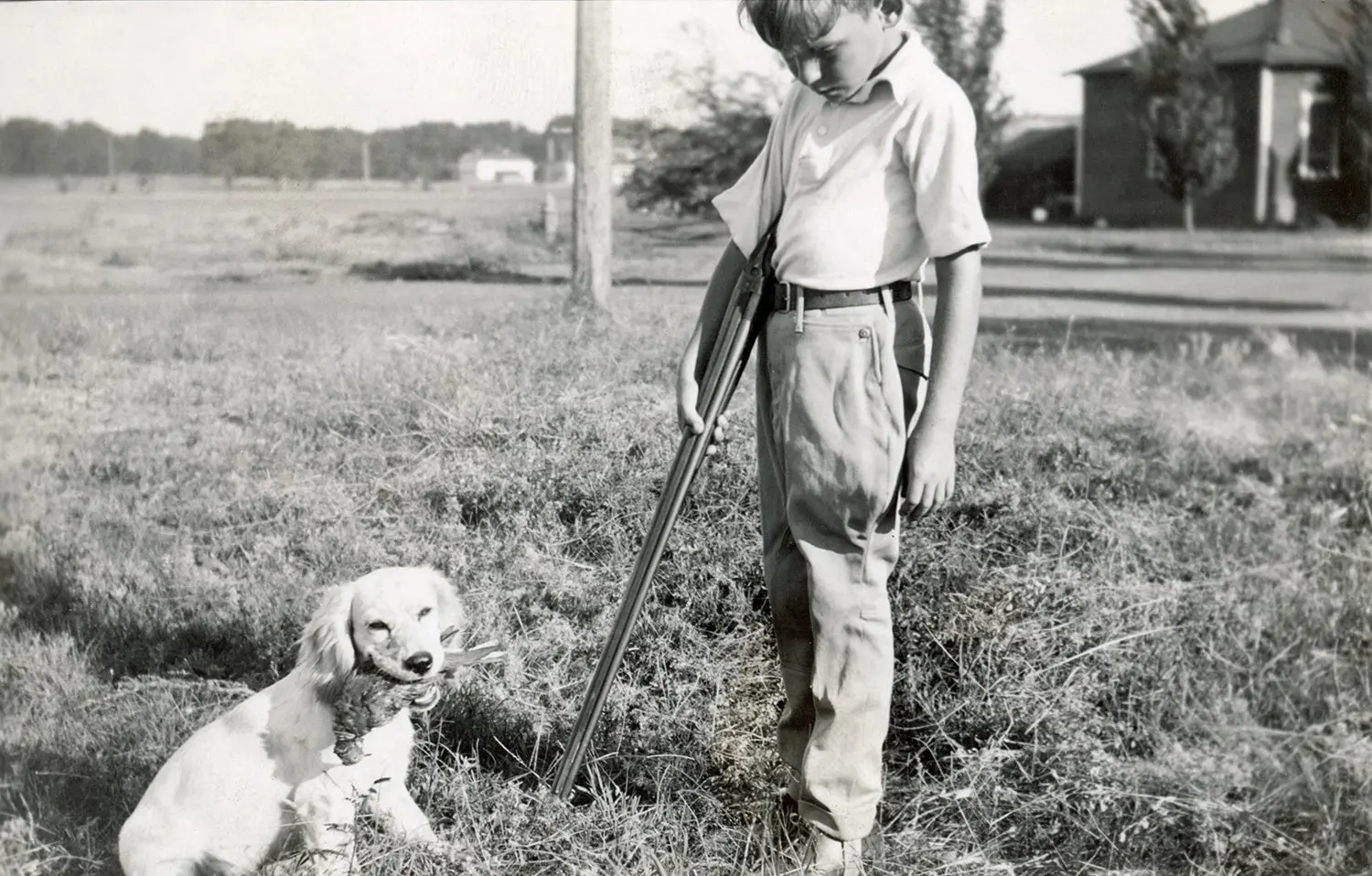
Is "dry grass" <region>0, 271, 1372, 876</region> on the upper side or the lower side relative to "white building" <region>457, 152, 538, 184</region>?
lower

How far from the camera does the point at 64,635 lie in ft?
10.5

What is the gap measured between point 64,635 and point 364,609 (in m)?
1.27

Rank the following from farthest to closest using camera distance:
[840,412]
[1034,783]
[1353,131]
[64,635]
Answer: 1. [1353,131]
2. [64,635]
3. [1034,783]
4. [840,412]

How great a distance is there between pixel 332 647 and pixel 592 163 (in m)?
1.81

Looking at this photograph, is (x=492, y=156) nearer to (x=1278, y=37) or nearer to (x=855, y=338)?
(x=855, y=338)

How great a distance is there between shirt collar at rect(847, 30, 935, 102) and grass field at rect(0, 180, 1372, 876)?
1.50 meters

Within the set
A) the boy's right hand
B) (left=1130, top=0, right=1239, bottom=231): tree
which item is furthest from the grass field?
(left=1130, top=0, right=1239, bottom=231): tree

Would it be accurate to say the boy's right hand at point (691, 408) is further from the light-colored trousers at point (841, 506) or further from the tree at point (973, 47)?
the tree at point (973, 47)

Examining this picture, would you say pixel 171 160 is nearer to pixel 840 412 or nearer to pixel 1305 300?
pixel 840 412

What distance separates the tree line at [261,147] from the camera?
3.38m

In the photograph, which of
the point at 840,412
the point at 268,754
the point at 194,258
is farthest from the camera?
the point at 194,258

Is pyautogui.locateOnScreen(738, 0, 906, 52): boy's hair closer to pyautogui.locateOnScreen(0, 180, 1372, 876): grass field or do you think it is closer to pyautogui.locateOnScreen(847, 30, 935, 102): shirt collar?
pyautogui.locateOnScreen(847, 30, 935, 102): shirt collar

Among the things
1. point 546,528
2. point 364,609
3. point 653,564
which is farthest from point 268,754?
point 546,528

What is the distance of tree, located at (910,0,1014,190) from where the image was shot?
3438 millimetres
